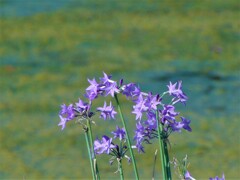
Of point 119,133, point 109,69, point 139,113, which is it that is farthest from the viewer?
point 109,69

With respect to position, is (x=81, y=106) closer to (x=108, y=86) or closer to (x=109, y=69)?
(x=108, y=86)

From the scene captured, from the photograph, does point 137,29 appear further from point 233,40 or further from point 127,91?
point 127,91

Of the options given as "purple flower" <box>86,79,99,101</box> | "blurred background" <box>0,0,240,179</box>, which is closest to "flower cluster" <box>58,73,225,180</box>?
"purple flower" <box>86,79,99,101</box>

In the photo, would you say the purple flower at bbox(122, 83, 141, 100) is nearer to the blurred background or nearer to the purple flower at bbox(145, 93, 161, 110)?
A: the purple flower at bbox(145, 93, 161, 110)

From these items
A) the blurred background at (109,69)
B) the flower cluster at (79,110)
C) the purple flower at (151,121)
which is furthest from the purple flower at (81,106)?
the blurred background at (109,69)

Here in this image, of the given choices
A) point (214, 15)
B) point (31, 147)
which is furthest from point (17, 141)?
point (214, 15)

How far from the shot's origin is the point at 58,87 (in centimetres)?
432

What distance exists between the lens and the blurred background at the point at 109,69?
3637 mm

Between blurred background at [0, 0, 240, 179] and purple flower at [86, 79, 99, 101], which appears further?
blurred background at [0, 0, 240, 179]

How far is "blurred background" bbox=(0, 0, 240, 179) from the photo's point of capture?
3637 mm

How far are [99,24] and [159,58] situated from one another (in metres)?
0.66

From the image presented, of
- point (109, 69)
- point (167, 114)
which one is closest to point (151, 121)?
point (167, 114)

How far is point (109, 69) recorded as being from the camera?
4.50 meters

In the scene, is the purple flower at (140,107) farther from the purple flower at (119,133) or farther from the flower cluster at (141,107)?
the purple flower at (119,133)
